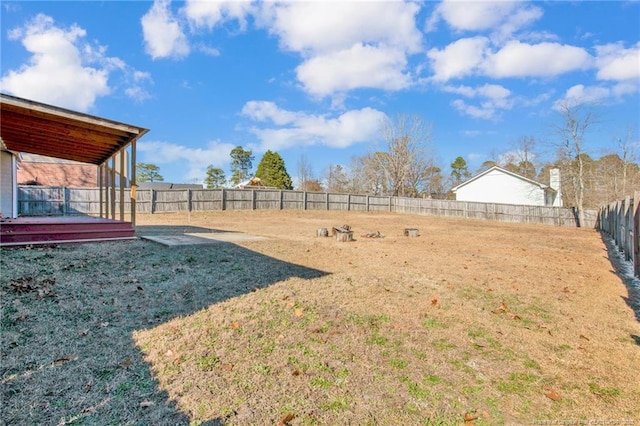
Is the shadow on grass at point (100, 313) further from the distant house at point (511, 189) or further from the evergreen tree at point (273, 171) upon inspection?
the evergreen tree at point (273, 171)

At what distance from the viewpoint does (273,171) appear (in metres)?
39.5

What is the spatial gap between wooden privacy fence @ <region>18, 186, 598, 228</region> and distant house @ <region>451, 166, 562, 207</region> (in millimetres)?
4255

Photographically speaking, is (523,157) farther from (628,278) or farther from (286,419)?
(286,419)

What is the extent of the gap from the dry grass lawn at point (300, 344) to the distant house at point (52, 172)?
88.2 feet

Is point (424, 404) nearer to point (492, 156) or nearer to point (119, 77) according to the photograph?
point (119, 77)

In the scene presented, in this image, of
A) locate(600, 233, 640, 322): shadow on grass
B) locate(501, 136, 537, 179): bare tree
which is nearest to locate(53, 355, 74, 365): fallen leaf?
locate(600, 233, 640, 322): shadow on grass

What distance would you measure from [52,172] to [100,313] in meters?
30.5

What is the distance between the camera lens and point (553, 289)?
4.91 metres

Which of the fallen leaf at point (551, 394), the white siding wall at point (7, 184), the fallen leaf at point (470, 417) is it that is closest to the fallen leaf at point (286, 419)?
the fallen leaf at point (470, 417)

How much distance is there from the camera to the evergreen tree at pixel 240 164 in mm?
48469

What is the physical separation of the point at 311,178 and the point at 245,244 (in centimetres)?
3759

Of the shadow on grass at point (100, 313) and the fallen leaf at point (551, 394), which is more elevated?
the shadow on grass at point (100, 313)

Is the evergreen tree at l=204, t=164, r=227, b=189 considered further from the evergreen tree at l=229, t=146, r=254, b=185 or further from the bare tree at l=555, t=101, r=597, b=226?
the bare tree at l=555, t=101, r=597, b=226

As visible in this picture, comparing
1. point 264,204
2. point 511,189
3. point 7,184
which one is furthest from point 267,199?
point 511,189
